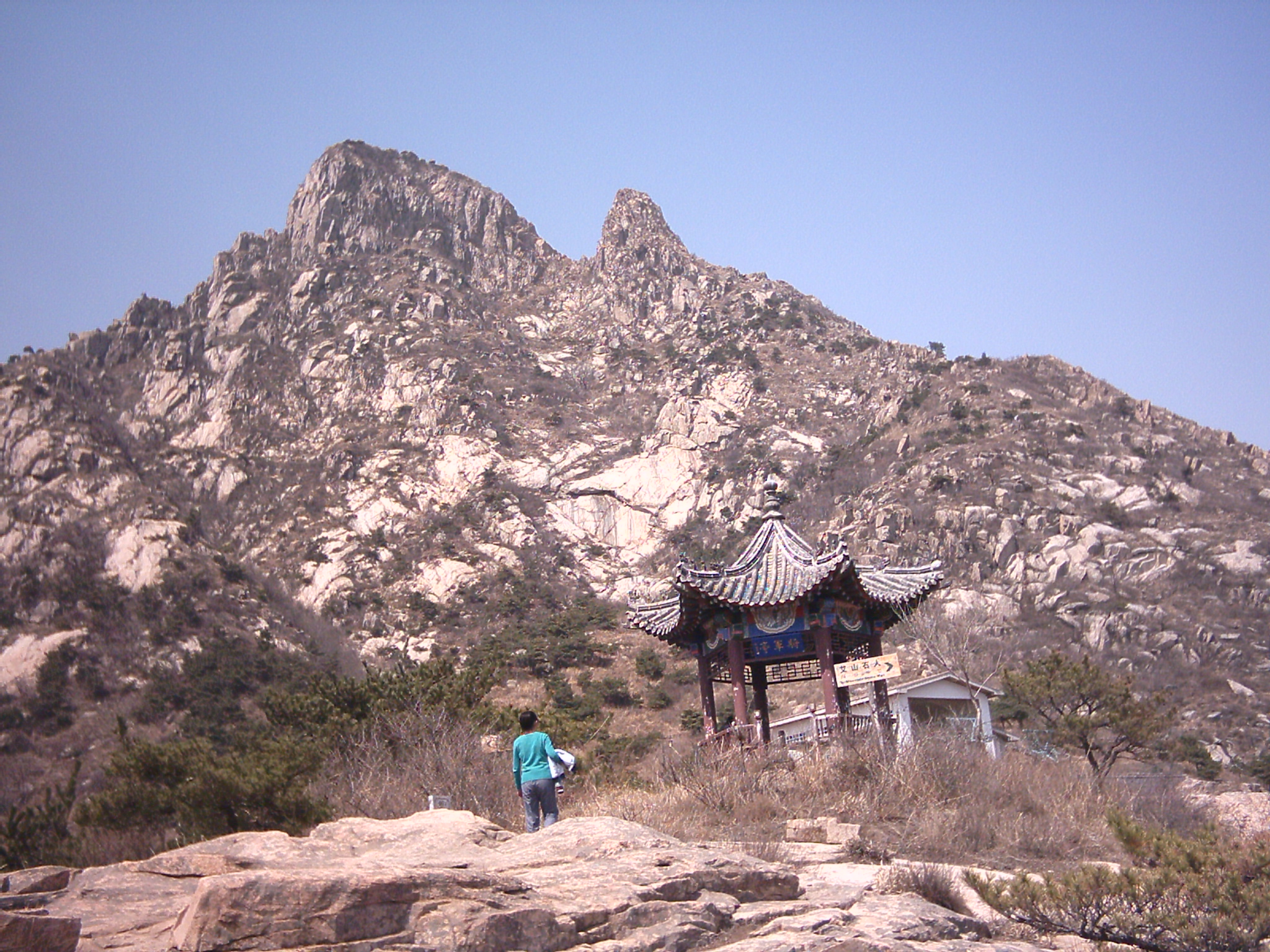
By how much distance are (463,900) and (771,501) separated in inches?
544

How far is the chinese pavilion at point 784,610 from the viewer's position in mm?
16031

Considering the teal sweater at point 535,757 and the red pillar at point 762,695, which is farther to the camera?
the red pillar at point 762,695

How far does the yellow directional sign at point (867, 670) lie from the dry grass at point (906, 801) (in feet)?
3.00

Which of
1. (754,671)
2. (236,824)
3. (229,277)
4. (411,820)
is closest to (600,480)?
(229,277)

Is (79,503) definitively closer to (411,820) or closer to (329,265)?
(329,265)

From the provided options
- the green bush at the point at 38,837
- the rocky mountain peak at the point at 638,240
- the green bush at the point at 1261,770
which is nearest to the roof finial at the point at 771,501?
the green bush at the point at 38,837

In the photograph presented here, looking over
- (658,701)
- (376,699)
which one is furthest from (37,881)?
(658,701)

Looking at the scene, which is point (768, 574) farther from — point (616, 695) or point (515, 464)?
point (515, 464)

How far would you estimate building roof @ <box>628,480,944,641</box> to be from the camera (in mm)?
15984

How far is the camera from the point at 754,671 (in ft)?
60.4

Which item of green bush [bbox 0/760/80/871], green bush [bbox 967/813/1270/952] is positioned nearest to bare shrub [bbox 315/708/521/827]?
green bush [bbox 0/760/80/871]

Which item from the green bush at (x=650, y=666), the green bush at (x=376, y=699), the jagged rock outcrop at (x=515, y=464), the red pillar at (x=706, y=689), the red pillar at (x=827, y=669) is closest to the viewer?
the red pillar at (x=827, y=669)

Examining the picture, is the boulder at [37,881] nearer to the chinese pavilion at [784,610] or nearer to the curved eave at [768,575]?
the chinese pavilion at [784,610]

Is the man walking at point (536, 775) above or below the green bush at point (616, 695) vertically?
below
